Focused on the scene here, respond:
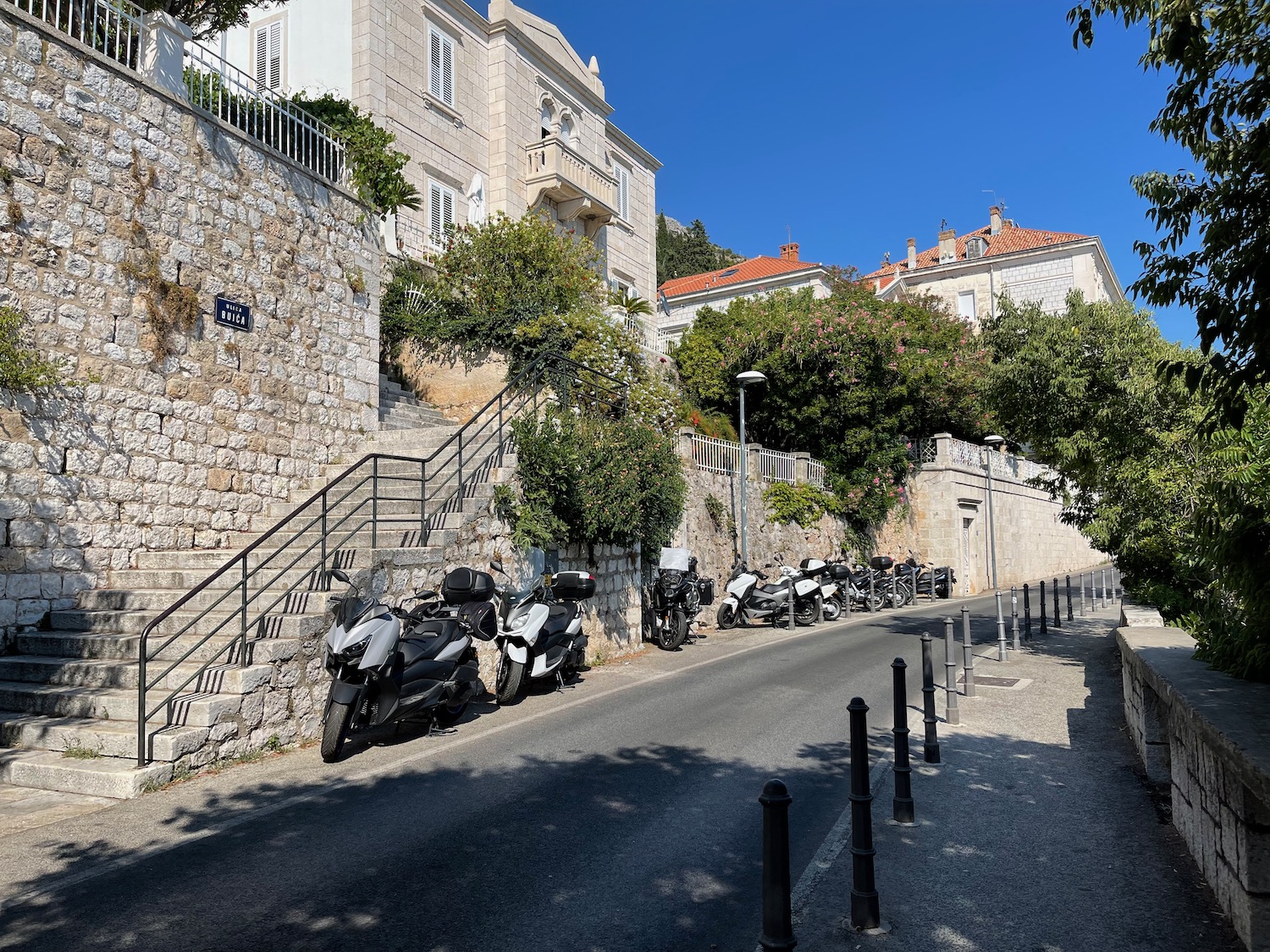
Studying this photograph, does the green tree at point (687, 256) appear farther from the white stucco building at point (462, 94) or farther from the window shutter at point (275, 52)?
the window shutter at point (275, 52)

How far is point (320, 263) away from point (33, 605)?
19.6 ft

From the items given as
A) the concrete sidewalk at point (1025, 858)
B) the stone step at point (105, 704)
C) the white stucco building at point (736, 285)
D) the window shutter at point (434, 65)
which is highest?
A: the white stucco building at point (736, 285)

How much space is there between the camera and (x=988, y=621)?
691 inches

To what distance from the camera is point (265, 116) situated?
11.6 metres

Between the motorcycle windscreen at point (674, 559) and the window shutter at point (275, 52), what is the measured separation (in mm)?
15764

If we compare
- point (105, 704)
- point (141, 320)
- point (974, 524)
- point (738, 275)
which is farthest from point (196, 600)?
point (738, 275)

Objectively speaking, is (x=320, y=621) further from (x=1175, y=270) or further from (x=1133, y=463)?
(x=1133, y=463)

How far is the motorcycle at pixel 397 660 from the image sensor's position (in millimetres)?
6496

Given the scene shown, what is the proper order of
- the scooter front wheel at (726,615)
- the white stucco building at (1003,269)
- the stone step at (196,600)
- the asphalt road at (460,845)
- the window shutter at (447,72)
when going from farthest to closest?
the white stucco building at (1003,269)
the window shutter at (447,72)
the scooter front wheel at (726,615)
the stone step at (196,600)
the asphalt road at (460,845)

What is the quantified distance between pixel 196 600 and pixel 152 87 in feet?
18.8

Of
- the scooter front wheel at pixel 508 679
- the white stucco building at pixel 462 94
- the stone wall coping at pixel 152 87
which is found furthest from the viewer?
the white stucco building at pixel 462 94

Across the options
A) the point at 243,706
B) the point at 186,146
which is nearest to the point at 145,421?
the point at 186,146

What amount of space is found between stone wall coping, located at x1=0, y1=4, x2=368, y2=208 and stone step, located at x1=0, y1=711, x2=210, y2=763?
649 cm

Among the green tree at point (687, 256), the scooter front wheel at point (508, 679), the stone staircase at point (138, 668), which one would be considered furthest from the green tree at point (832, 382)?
the green tree at point (687, 256)
